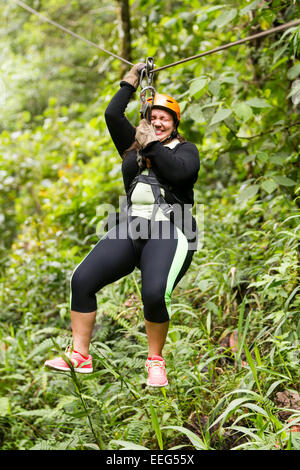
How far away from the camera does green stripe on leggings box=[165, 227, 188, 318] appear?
256 centimetres

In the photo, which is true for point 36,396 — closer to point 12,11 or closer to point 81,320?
point 81,320

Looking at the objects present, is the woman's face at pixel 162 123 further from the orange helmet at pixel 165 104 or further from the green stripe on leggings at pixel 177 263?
the green stripe on leggings at pixel 177 263

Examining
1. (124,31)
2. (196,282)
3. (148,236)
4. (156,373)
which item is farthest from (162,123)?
(124,31)

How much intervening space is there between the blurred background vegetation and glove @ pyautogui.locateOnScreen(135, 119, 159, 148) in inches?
41.0

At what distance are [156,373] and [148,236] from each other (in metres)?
0.75

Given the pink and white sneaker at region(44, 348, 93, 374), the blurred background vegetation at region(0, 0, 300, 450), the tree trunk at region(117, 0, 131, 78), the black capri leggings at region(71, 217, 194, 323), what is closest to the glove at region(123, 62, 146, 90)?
the black capri leggings at region(71, 217, 194, 323)

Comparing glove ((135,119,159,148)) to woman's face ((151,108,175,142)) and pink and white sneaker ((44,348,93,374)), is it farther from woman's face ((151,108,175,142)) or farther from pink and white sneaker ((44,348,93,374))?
pink and white sneaker ((44,348,93,374))

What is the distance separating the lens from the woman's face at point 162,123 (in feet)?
9.20

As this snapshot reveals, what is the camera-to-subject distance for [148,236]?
272 cm

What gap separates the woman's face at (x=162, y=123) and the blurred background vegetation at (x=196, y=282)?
A: 802mm

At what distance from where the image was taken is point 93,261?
2.67 m

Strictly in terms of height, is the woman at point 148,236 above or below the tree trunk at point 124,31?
below

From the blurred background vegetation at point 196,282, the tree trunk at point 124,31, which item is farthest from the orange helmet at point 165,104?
the tree trunk at point 124,31

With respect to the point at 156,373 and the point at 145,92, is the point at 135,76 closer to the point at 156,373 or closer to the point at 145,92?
the point at 145,92
